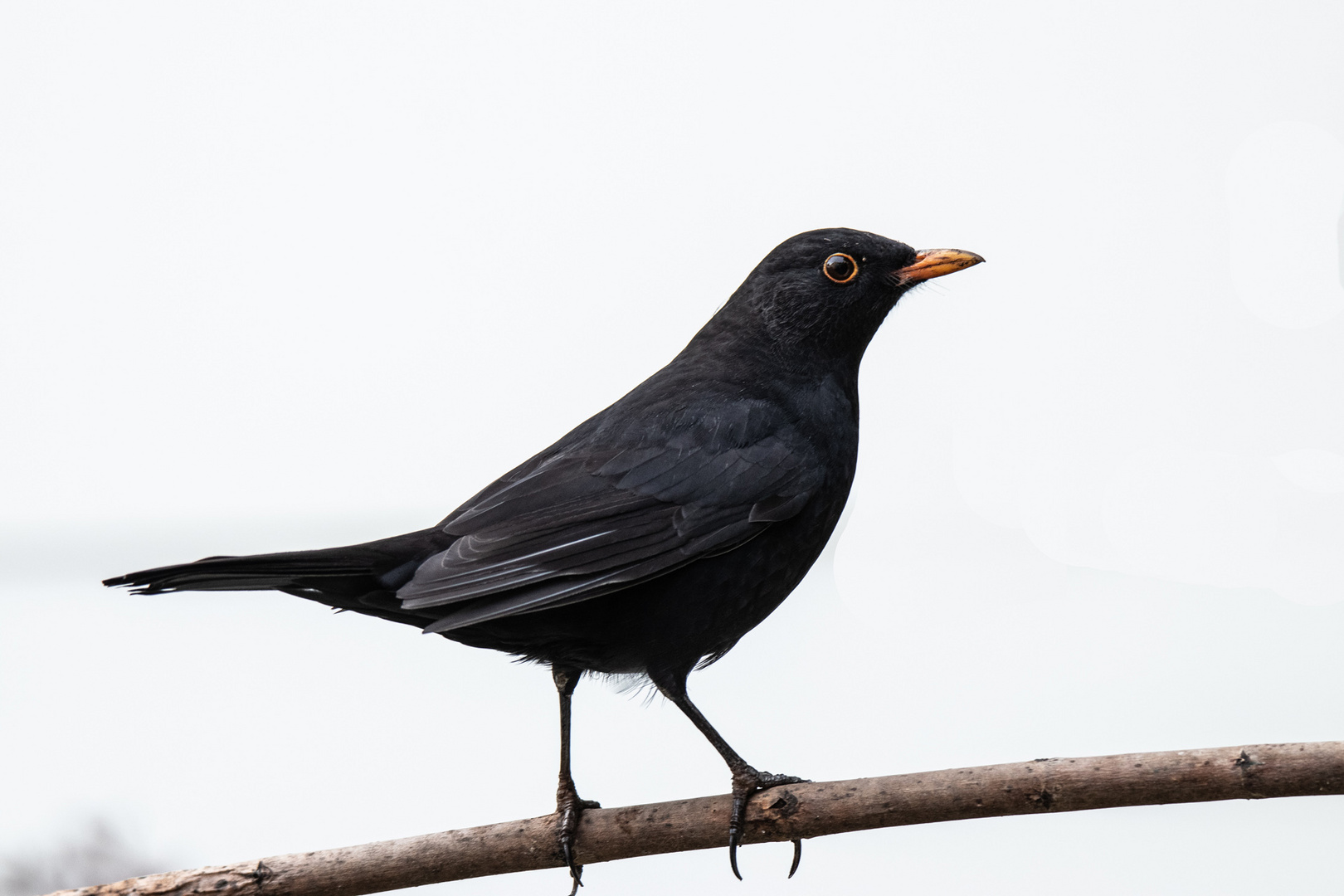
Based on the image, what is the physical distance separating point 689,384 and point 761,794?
988mm

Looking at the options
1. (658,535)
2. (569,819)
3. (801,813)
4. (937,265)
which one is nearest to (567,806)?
(569,819)

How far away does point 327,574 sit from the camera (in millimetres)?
2443

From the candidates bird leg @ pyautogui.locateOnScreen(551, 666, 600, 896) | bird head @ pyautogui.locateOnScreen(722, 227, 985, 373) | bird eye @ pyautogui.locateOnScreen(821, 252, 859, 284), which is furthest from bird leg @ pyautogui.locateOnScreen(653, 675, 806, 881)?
bird eye @ pyautogui.locateOnScreen(821, 252, 859, 284)

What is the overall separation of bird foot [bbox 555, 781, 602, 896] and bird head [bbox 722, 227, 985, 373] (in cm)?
116

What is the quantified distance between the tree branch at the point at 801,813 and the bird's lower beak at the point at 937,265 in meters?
1.24

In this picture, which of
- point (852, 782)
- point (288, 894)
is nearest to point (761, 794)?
point (852, 782)

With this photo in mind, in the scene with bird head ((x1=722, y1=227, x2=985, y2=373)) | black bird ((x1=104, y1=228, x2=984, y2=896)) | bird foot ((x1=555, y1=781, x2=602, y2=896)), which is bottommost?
bird foot ((x1=555, y1=781, x2=602, y2=896))

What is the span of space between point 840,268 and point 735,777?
1.24m

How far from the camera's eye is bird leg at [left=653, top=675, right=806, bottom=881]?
251cm

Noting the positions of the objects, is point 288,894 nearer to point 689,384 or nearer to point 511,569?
point 511,569

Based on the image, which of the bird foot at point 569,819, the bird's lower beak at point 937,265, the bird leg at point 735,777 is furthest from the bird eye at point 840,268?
the bird foot at point 569,819

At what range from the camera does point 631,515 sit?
8.54 ft

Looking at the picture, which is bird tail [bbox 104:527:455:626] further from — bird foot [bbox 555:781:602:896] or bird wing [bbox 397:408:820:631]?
bird foot [bbox 555:781:602:896]

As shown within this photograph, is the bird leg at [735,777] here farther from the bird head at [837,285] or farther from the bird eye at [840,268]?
the bird eye at [840,268]
